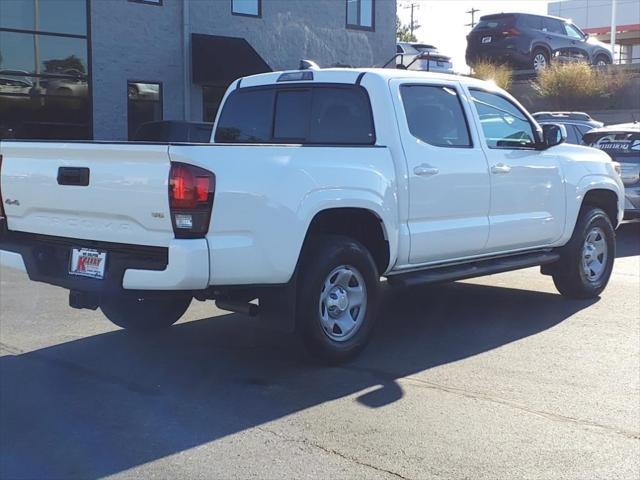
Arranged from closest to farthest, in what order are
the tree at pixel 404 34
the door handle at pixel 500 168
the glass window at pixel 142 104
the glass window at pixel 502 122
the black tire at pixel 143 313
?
1. the black tire at pixel 143 313
2. the door handle at pixel 500 168
3. the glass window at pixel 502 122
4. the glass window at pixel 142 104
5. the tree at pixel 404 34

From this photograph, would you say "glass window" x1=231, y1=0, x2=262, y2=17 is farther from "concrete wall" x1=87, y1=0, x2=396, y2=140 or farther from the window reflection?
the window reflection

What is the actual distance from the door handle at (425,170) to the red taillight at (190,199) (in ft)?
6.27

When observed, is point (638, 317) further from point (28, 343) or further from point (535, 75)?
point (535, 75)

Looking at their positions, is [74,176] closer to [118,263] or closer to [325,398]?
[118,263]

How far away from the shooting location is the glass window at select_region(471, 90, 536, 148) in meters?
6.84

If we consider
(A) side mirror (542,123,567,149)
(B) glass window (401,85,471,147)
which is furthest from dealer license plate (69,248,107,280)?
(A) side mirror (542,123,567,149)

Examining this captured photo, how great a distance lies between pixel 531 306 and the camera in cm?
763

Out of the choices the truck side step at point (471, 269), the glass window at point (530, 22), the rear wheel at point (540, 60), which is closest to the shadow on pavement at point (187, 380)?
the truck side step at point (471, 269)

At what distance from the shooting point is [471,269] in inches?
259

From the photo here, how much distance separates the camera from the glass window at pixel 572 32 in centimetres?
2647

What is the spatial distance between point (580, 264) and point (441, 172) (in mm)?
2369

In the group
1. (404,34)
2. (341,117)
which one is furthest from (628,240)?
(404,34)

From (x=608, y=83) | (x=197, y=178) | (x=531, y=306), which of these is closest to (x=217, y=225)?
(x=197, y=178)

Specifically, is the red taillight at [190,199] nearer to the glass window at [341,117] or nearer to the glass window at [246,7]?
the glass window at [341,117]
